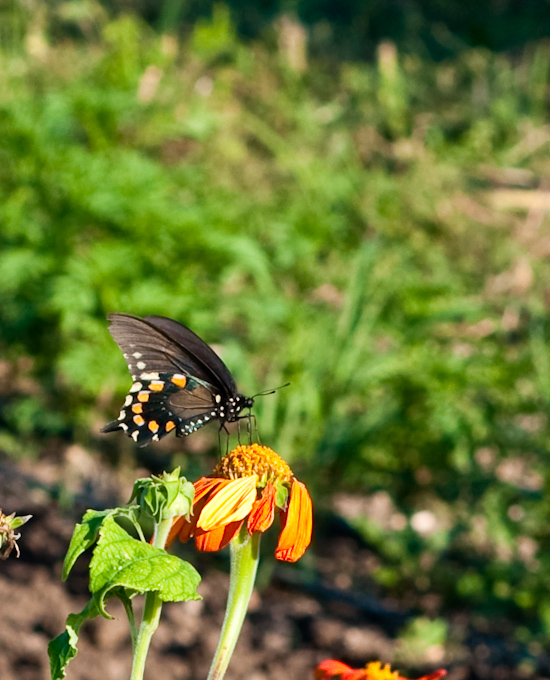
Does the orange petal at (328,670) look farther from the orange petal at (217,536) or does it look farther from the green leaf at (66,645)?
the green leaf at (66,645)

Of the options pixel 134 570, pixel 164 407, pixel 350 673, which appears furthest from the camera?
pixel 164 407

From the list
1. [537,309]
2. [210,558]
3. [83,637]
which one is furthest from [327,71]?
[83,637]

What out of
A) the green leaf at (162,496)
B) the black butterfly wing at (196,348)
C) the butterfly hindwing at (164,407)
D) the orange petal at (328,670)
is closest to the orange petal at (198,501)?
the green leaf at (162,496)

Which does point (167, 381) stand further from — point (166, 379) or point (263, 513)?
point (263, 513)

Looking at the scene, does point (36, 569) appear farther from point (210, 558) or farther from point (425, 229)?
point (425, 229)

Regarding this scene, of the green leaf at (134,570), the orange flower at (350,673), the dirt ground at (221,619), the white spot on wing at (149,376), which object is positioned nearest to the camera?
the green leaf at (134,570)

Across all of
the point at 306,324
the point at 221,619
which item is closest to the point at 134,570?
the point at 221,619

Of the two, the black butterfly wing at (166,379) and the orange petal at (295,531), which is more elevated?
the black butterfly wing at (166,379)
